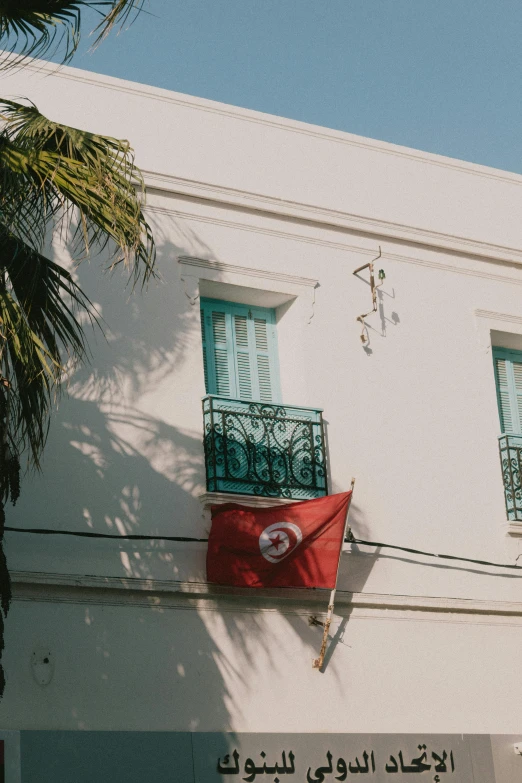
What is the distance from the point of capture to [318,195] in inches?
508

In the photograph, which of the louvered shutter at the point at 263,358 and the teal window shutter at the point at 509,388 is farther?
the teal window shutter at the point at 509,388

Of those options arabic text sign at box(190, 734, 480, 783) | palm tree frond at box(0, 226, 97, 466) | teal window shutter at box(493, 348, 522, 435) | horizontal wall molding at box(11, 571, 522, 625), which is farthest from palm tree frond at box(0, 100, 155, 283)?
teal window shutter at box(493, 348, 522, 435)

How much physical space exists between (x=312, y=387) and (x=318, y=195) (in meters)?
2.09

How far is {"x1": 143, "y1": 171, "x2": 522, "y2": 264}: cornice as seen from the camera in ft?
39.3

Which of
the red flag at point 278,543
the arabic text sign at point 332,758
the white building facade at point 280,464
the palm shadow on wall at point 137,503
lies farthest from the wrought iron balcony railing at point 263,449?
the arabic text sign at point 332,758

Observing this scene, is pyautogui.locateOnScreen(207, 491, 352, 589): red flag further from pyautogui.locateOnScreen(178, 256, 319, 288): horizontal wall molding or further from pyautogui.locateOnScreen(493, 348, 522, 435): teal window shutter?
pyautogui.locateOnScreen(493, 348, 522, 435): teal window shutter

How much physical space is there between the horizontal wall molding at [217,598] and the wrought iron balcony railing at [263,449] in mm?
884

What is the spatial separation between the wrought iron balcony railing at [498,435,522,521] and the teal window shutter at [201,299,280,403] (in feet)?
7.57

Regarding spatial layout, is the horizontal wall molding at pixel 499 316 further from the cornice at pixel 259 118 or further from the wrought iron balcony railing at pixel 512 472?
the cornice at pixel 259 118

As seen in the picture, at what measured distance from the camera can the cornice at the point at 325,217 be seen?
12.0 metres

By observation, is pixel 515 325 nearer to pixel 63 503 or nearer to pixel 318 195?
pixel 318 195

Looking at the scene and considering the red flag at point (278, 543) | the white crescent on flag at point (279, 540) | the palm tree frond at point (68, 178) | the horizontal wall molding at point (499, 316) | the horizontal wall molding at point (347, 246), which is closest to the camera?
the palm tree frond at point (68, 178)

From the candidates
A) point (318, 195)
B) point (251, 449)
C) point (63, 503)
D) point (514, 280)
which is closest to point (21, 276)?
point (63, 503)

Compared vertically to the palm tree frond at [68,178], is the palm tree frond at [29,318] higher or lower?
lower
